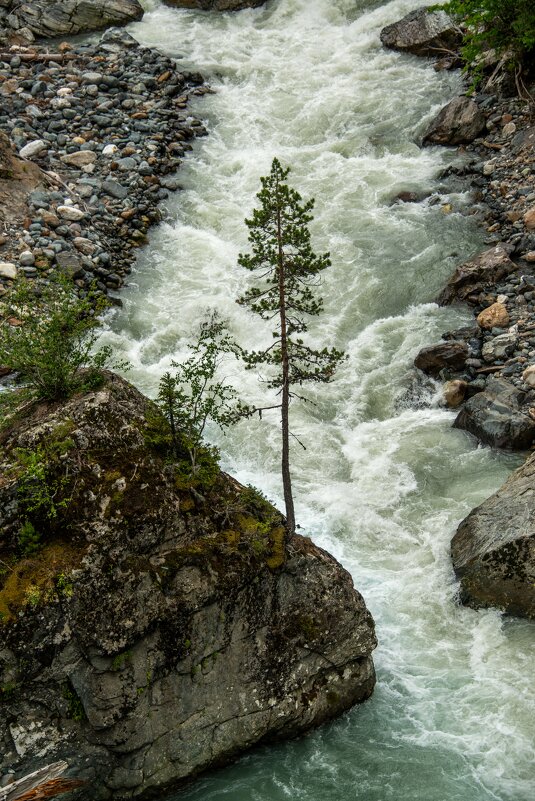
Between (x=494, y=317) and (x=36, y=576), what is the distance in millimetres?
13502

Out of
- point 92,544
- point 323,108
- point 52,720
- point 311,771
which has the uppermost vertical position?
point 323,108

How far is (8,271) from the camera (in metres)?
21.6

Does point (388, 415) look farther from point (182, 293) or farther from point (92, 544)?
point (92, 544)

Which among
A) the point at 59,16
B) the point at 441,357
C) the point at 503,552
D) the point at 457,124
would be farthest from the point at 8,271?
the point at 59,16

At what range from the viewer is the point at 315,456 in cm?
1838

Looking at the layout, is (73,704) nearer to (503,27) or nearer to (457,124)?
(457,124)

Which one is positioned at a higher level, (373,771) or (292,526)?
(292,526)

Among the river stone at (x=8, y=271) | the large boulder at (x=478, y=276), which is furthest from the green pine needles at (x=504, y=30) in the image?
the river stone at (x=8, y=271)

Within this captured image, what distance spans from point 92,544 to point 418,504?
8.12m

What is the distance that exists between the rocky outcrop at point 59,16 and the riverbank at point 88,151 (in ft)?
5.32

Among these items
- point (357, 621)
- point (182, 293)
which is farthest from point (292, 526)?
point (182, 293)

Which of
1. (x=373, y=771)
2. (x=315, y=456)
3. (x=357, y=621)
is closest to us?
(x=373, y=771)

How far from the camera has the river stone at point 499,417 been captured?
1730 cm

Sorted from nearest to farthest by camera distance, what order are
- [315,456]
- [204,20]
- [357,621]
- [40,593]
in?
[40,593] → [357,621] → [315,456] → [204,20]
